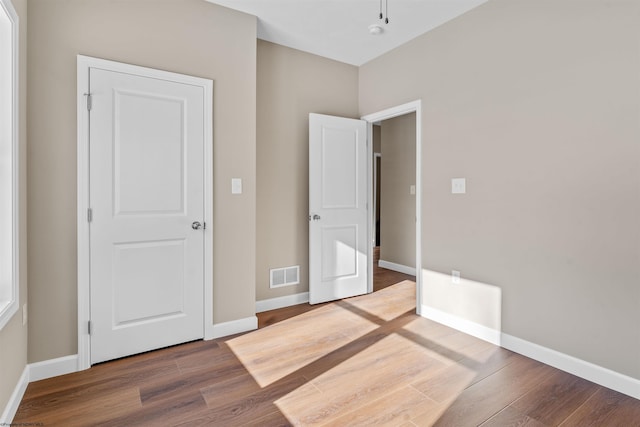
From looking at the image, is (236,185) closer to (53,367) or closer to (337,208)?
(337,208)

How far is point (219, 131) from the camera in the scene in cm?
280

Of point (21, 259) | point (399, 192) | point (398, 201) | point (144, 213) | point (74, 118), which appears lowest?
point (21, 259)

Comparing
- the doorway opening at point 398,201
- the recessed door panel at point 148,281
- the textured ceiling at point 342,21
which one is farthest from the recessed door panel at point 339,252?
the textured ceiling at point 342,21

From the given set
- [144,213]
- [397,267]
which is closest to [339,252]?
[397,267]

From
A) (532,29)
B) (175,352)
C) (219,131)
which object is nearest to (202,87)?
(219,131)

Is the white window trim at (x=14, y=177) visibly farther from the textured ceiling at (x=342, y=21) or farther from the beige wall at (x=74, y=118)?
the textured ceiling at (x=342, y=21)

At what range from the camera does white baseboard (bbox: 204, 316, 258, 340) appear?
2781 millimetres

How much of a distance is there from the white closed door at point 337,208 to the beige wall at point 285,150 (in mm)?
152

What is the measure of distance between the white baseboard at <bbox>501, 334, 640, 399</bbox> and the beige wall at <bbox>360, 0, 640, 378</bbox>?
46mm

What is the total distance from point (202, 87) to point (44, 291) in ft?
5.99

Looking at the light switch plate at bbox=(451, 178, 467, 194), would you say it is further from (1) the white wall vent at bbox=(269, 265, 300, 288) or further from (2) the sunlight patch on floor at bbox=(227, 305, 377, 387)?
(1) the white wall vent at bbox=(269, 265, 300, 288)

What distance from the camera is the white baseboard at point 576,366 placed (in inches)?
79.2

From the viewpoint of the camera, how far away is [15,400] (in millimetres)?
1828

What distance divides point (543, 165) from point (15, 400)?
357 cm
